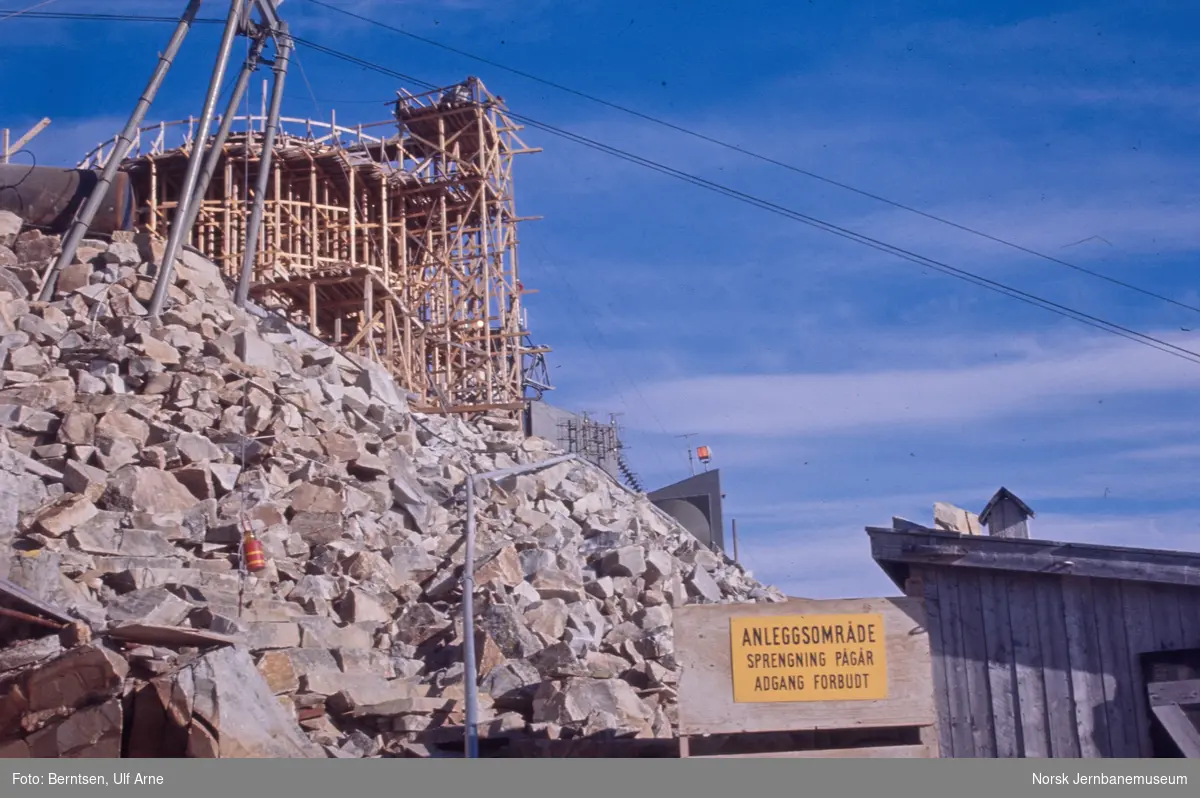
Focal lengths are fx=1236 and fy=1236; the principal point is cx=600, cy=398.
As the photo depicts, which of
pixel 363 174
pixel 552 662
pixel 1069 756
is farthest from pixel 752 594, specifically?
pixel 363 174

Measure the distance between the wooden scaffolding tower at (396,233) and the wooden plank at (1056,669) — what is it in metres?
20.2

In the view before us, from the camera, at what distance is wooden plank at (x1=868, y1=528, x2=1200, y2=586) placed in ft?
31.7

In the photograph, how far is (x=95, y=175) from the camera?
81.9 ft

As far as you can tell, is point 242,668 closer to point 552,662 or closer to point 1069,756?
point 552,662

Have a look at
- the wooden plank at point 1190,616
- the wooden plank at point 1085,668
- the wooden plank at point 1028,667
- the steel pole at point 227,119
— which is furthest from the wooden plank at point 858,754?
the steel pole at point 227,119

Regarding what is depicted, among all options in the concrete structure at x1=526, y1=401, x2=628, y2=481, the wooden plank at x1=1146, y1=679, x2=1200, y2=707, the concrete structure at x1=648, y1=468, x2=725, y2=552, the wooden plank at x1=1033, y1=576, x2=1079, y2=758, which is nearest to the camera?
the wooden plank at x1=1146, y1=679, x2=1200, y2=707

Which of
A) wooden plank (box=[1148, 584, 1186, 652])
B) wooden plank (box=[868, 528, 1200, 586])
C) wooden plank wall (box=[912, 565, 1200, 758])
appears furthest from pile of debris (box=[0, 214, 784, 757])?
wooden plank (box=[1148, 584, 1186, 652])

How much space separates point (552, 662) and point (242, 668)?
170 inches

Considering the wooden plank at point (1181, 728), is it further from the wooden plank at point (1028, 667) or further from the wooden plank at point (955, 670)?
the wooden plank at point (955, 670)

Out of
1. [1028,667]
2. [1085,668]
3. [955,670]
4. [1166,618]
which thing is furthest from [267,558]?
[1166,618]

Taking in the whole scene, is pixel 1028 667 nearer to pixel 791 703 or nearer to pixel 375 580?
pixel 791 703

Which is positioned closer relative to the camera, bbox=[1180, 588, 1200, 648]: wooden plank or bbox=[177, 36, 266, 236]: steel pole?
bbox=[1180, 588, 1200, 648]: wooden plank

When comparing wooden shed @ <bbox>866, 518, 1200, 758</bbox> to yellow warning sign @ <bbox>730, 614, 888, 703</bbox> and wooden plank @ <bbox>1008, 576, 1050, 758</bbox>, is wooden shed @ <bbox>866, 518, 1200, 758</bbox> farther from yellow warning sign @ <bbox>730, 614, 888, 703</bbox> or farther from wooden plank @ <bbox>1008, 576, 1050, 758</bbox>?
yellow warning sign @ <bbox>730, 614, 888, 703</bbox>

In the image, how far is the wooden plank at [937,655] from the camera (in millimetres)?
10039
